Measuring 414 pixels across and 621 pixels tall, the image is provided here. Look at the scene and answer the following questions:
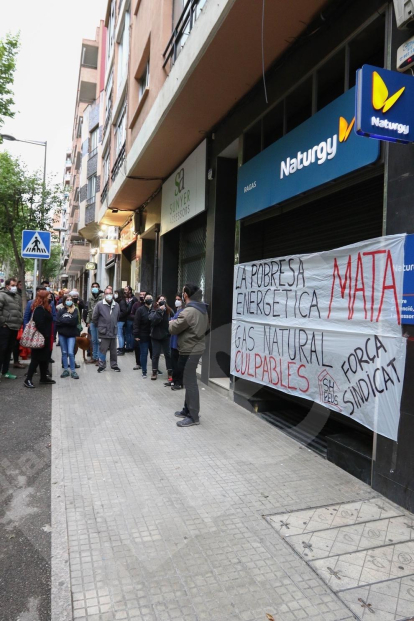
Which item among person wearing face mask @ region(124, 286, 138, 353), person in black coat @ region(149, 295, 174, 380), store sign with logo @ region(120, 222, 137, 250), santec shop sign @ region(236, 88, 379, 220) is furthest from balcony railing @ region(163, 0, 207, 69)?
store sign with logo @ region(120, 222, 137, 250)

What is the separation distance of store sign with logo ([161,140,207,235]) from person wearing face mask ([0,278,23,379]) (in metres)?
4.04

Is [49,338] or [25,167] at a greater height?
[25,167]

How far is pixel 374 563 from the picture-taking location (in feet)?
9.41

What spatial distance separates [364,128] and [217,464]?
11.2 feet

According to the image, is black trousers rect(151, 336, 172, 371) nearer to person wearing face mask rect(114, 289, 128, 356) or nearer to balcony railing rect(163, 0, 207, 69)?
person wearing face mask rect(114, 289, 128, 356)

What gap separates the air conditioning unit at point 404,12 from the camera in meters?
3.61

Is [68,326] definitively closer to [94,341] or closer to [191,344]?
[94,341]

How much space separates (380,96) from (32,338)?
6.42m

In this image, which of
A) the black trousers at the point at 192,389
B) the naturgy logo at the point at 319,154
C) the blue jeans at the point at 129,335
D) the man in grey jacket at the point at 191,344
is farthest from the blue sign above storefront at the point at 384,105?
the blue jeans at the point at 129,335

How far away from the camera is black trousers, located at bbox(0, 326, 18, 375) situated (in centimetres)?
788

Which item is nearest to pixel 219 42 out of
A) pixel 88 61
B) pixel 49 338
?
pixel 49 338

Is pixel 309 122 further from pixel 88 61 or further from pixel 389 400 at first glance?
pixel 88 61

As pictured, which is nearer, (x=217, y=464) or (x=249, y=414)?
(x=217, y=464)

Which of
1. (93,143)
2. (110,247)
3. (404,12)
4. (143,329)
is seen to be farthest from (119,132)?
(404,12)
